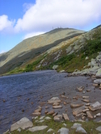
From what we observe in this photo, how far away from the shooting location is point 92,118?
15359 millimetres

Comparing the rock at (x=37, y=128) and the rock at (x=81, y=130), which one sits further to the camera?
the rock at (x=37, y=128)

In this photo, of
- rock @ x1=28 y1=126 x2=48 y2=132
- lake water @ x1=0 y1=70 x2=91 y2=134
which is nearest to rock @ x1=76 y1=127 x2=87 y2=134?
rock @ x1=28 y1=126 x2=48 y2=132

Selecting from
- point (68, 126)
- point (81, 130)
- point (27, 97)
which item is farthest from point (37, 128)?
point (27, 97)

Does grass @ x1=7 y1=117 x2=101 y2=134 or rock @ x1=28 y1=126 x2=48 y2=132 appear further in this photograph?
rock @ x1=28 y1=126 x2=48 y2=132

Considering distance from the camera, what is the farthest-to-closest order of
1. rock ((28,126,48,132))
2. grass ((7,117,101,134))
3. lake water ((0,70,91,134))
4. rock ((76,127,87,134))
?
1. lake water ((0,70,91,134))
2. rock ((28,126,48,132))
3. grass ((7,117,101,134))
4. rock ((76,127,87,134))

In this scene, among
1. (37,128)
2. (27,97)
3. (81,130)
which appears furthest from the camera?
(27,97)

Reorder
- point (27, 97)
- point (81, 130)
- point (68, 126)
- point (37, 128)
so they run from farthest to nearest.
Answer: point (27, 97), point (37, 128), point (68, 126), point (81, 130)

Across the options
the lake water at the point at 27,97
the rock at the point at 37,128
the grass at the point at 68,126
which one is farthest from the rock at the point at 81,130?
the lake water at the point at 27,97

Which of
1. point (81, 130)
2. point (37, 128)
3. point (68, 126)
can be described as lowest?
point (37, 128)

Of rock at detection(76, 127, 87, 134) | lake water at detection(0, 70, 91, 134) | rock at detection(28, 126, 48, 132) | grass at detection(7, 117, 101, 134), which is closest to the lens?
rock at detection(76, 127, 87, 134)

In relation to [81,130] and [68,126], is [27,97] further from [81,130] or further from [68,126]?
[81,130]

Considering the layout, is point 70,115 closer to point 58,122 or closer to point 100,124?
point 58,122

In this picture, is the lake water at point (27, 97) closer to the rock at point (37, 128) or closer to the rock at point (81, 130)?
the rock at point (37, 128)

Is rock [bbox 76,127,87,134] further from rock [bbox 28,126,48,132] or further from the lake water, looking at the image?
the lake water
